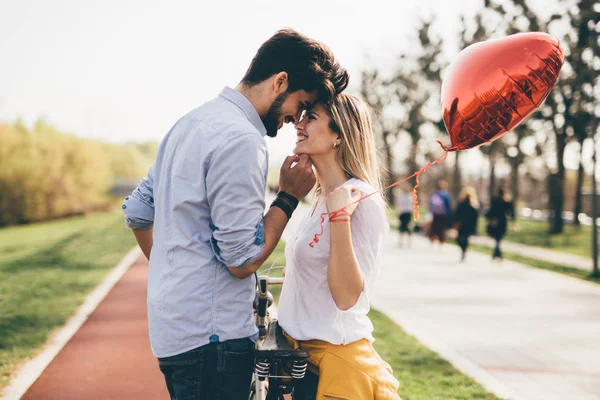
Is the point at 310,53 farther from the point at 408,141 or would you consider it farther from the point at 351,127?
the point at 408,141

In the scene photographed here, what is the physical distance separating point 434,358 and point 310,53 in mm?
4686

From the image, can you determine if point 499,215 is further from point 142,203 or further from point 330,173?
point 142,203

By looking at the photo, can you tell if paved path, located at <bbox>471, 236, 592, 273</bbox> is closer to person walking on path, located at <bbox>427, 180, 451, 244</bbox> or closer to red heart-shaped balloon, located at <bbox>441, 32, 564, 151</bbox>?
person walking on path, located at <bbox>427, 180, 451, 244</bbox>

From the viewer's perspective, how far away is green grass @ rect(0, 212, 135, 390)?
658 cm

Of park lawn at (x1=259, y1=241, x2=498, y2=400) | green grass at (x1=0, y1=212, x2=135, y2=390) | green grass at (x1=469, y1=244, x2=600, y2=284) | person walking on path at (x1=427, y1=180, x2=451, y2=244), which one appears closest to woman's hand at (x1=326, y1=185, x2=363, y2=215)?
park lawn at (x1=259, y1=241, x2=498, y2=400)

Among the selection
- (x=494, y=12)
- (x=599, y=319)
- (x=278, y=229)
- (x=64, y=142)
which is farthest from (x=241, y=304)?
(x=64, y=142)

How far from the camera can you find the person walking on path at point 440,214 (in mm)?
17969

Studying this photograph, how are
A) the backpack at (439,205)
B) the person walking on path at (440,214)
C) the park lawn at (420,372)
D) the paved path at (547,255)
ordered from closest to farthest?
the park lawn at (420,372) → the paved path at (547,255) → the person walking on path at (440,214) → the backpack at (439,205)

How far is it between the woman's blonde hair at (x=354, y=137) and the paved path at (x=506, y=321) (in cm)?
331

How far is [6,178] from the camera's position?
37.9 metres

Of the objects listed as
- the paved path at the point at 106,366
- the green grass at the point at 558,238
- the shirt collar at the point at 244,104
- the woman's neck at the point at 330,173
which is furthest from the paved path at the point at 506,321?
the green grass at the point at 558,238

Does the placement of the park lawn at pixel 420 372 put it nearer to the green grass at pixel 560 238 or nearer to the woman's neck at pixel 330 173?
the woman's neck at pixel 330 173

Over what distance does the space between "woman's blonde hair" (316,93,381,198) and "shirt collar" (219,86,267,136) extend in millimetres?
431

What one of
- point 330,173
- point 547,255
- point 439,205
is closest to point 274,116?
point 330,173
